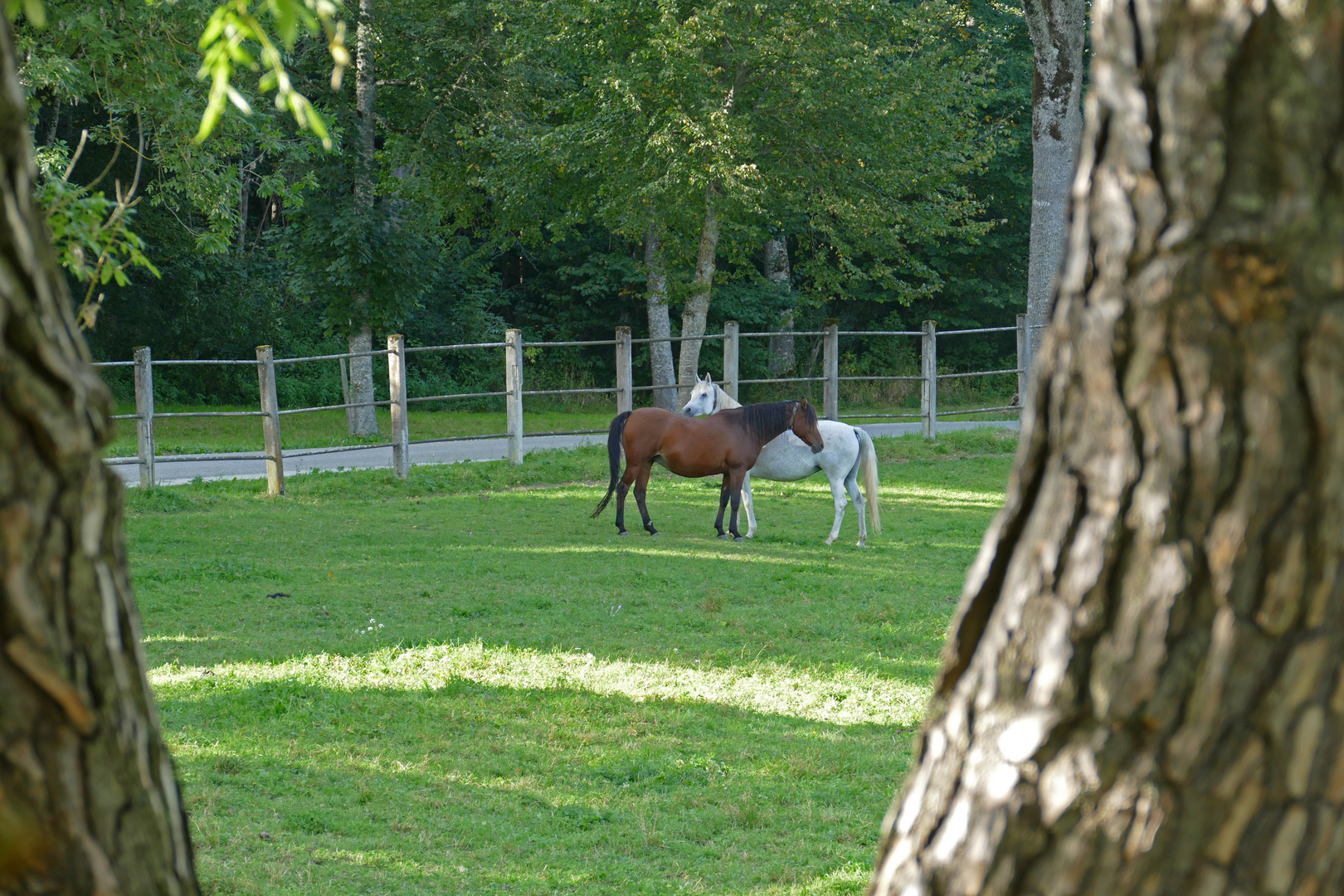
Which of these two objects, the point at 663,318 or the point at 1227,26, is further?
the point at 663,318

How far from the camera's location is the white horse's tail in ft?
36.9

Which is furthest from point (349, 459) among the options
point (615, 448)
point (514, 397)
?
point (615, 448)

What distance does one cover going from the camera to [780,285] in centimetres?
3038

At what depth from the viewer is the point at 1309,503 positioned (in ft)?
3.48

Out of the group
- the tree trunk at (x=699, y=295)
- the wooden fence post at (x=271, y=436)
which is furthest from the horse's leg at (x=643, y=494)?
the tree trunk at (x=699, y=295)

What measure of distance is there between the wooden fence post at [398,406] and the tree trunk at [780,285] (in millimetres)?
15638

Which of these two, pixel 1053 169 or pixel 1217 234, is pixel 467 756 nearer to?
pixel 1217 234

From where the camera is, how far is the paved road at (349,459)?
14516mm

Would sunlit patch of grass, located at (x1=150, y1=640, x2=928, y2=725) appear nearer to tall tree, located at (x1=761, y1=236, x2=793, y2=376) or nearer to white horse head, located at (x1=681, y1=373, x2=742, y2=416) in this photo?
white horse head, located at (x1=681, y1=373, x2=742, y2=416)

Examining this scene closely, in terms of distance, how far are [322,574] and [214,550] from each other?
5.04 ft

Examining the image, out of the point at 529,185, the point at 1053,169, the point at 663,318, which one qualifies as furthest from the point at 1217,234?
the point at 663,318

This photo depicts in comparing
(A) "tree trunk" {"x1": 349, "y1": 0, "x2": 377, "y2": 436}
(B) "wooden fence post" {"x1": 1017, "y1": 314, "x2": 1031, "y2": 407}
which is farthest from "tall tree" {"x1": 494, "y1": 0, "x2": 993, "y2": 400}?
(B) "wooden fence post" {"x1": 1017, "y1": 314, "x2": 1031, "y2": 407}

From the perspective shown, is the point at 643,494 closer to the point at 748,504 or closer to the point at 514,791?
the point at 748,504

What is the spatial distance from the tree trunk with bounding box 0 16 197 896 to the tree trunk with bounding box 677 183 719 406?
19037 mm
